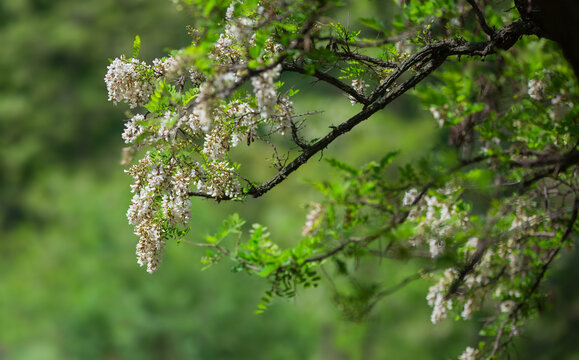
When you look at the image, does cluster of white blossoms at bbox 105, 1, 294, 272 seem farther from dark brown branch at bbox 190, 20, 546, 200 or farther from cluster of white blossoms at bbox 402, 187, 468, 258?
cluster of white blossoms at bbox 402, 187, 468, 258

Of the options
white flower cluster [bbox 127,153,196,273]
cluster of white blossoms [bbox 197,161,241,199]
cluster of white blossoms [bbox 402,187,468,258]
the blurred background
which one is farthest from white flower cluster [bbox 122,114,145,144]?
the blurred background

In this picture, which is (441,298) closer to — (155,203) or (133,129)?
(155,203)

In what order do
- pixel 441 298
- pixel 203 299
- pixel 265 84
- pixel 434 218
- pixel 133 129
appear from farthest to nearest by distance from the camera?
1. pixel 203 299
2. pixel 441 298
3. pixel 434 218
4. pixel 133 129
5. pixel 265 84

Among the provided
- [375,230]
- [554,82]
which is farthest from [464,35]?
[375,230]

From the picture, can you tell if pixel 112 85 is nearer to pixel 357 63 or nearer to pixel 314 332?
pixel 357 63

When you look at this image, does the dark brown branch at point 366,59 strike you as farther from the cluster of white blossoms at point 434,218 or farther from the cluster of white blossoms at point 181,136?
the cluster of white blossoms at point 434,218

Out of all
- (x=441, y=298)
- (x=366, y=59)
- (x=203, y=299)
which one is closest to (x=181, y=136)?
(x=366, y=59)

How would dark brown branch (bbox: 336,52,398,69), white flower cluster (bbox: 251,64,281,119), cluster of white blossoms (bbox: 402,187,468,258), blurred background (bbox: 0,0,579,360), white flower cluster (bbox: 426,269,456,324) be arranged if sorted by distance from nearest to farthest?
white flower cluster (bbox: 251,64,281,119) → cluster of white blossoms (bbox: 402,187,468,258) → dark brown branch (bbox: 336,52,398,69) → white flower cluster (bbox: 426,269,456,324) → blurred background (bbox: 0,0,579,360)

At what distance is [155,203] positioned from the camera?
3.10m

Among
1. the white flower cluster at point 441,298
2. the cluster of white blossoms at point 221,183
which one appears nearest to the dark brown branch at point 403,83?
the cluster of white blossoms at point 221,183

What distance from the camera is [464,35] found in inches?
143

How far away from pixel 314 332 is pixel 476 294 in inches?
537

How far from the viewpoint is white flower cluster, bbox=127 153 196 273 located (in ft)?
9.96

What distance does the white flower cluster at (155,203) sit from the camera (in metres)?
3.04
